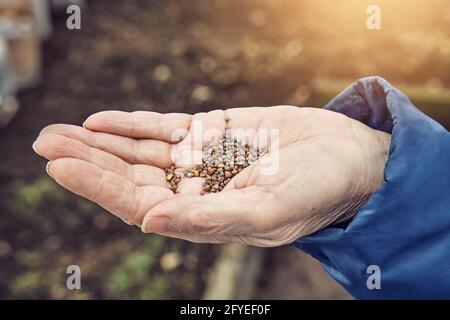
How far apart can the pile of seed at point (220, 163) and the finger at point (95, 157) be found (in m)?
0.04

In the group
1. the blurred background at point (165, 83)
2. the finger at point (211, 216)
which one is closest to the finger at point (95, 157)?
the finger at point (211, 216)

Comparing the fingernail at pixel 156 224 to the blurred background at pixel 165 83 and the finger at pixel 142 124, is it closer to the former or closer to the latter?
the finger at pixel 142 124

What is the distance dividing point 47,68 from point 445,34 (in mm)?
2669

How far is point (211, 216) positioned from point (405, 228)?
1.57 ft

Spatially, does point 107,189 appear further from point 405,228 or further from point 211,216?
point 405,228

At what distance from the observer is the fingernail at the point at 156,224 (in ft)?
4.33

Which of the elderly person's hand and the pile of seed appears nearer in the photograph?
the elderly person's hand

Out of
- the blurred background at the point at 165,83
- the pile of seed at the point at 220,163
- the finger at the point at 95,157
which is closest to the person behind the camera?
the finger at the point at 95,157

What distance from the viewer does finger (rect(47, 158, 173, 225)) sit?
1.40m

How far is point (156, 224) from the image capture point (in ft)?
4.35

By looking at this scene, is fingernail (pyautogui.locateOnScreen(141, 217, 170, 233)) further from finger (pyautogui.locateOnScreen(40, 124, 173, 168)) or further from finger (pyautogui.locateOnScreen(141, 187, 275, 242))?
finger (pyautogui.locateOnScreen(40, 124, 173, 168))

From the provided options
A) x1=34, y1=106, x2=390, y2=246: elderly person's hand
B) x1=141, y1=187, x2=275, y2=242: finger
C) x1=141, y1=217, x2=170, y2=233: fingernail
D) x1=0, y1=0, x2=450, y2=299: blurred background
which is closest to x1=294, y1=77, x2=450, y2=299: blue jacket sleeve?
x1=34, y1=106, x2=390, y2=246: elderly person's hand

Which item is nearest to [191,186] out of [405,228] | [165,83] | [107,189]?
[107,189]
